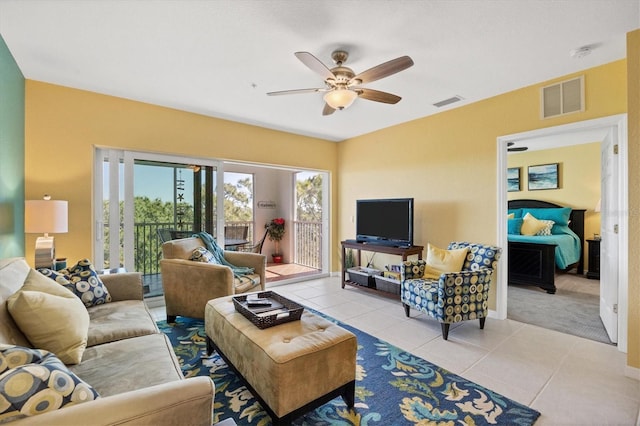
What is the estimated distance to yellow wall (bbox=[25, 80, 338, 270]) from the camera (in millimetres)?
2902

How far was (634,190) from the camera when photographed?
2070 mm

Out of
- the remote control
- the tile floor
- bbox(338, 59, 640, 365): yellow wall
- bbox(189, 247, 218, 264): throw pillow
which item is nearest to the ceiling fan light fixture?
bbox(338, 59, 640, 365): yellow wall

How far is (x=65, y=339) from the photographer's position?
1.46 metres

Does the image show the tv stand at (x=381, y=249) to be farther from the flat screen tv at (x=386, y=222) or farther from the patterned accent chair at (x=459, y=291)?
the patterned accent chair at (x=459, y=291)

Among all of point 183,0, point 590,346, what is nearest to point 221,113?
point 183,0

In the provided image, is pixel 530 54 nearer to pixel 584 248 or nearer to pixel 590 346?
pixel 590 346

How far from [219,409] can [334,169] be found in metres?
4.33

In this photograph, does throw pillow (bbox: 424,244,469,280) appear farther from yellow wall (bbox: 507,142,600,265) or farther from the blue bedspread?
yellow wall (bbox: 507,142,600,265)

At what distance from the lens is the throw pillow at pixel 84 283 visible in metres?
2.14

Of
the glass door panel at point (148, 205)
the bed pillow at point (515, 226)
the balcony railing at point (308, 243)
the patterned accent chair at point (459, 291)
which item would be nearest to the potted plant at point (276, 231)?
the balcony railing at point (308, 243)

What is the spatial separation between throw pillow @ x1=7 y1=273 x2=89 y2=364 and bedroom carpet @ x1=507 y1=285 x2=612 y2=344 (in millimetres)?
3978

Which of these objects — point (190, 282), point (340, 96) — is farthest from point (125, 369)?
point (340, 96)

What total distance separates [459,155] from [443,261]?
4.71ft

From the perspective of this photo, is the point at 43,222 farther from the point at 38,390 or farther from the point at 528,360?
the point at 528,360
